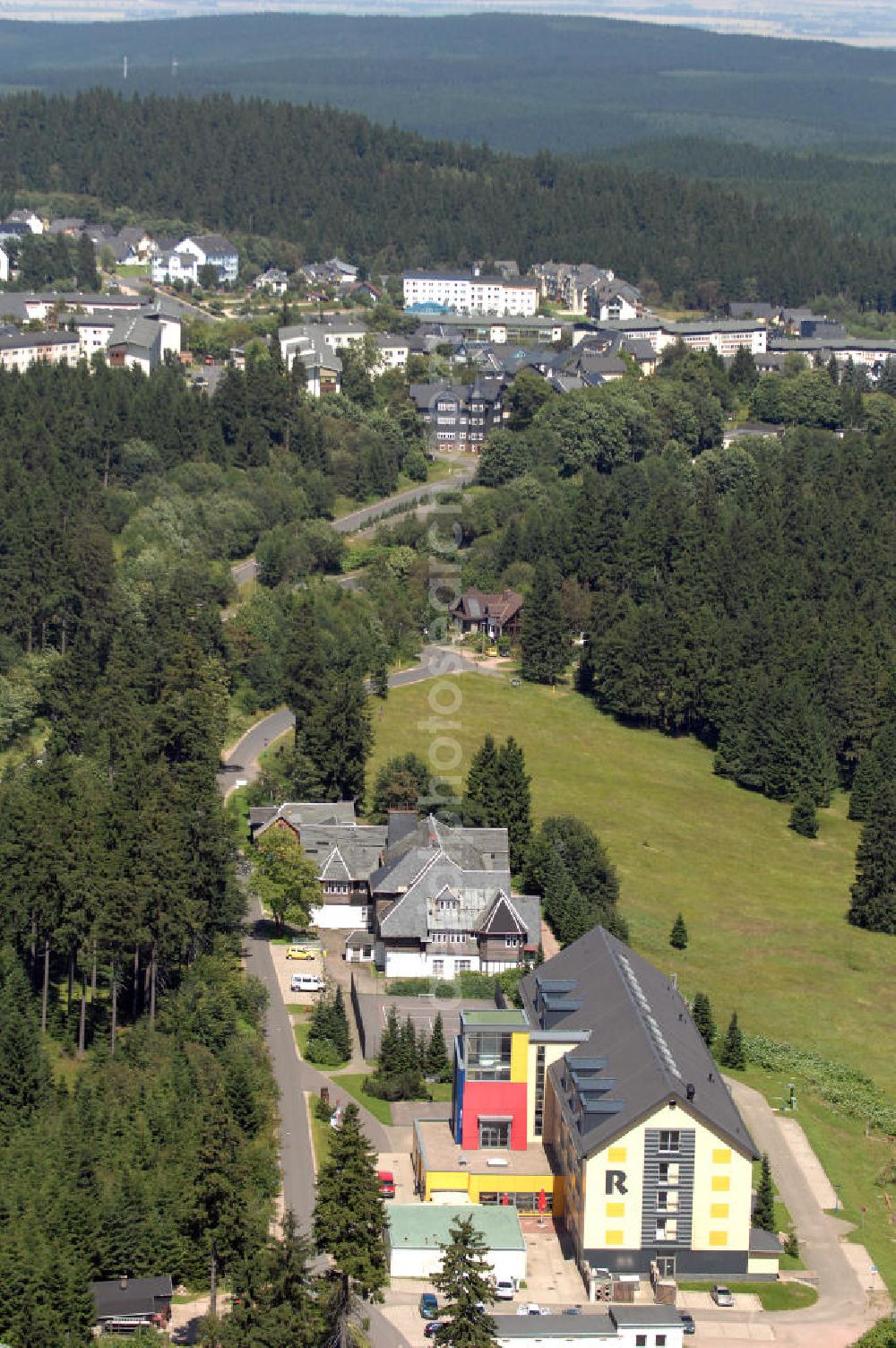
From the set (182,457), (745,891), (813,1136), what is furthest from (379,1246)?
(182,457)

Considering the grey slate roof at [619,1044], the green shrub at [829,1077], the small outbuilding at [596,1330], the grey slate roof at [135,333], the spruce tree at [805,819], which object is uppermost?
the grey slate roof at [135,333]

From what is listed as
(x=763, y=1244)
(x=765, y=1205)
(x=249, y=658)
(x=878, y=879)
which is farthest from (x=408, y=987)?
(x=249, y=658)

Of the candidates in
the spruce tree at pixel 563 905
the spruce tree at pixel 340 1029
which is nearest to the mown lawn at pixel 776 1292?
the spruce tree at pixel 340 1029

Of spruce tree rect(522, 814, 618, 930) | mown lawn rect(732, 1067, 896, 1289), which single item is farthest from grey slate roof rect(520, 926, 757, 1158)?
spruce tree rect(522, 814, 618, 930)

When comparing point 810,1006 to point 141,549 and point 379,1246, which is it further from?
point 141,549

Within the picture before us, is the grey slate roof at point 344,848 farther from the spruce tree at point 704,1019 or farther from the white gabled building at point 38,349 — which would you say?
the white gabled building at point 38,349
